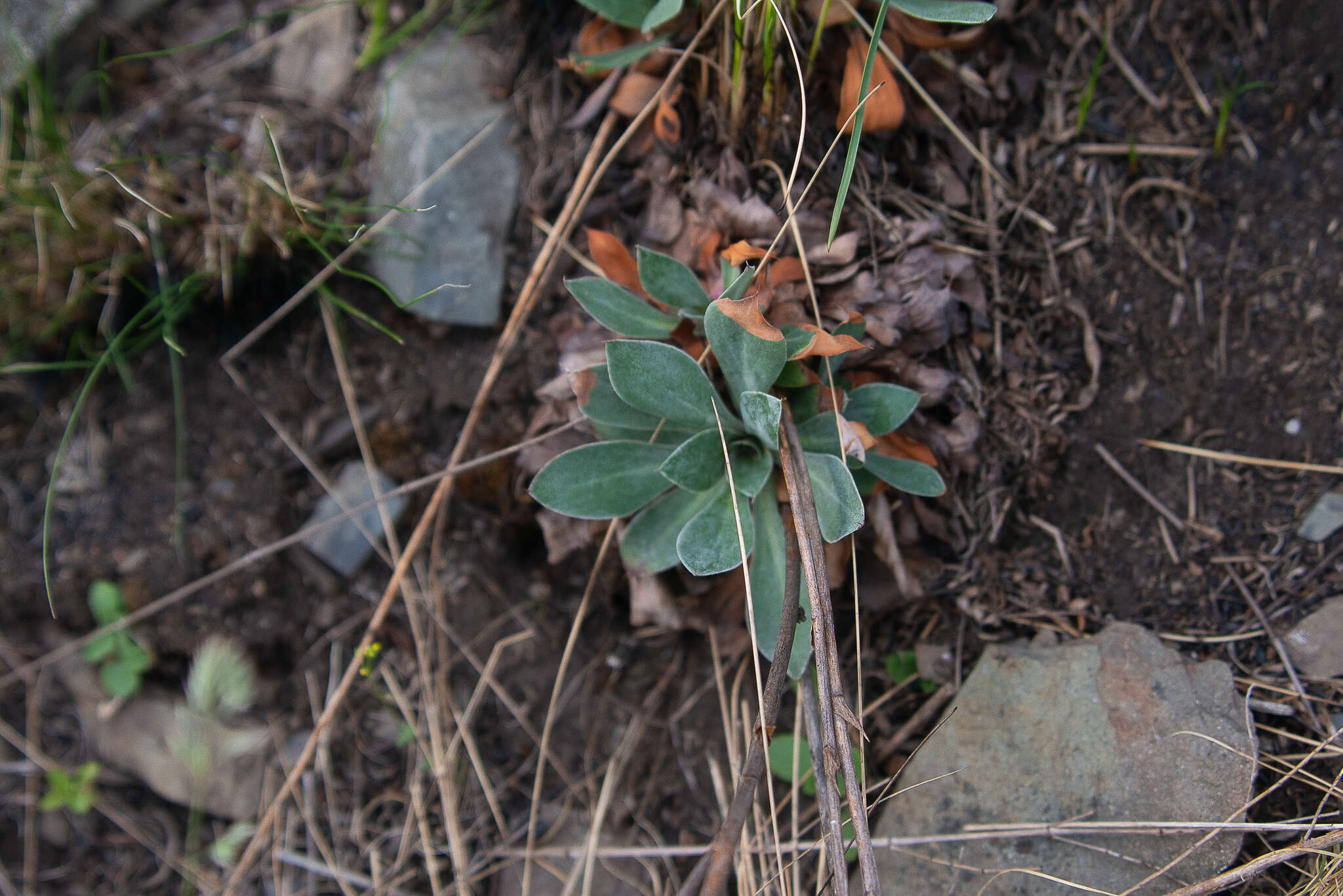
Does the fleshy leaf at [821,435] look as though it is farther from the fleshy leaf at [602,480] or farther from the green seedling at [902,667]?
the green seedling at [902,667]

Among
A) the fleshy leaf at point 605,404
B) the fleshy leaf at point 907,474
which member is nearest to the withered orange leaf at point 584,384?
the fleshy leaf at point 605,404

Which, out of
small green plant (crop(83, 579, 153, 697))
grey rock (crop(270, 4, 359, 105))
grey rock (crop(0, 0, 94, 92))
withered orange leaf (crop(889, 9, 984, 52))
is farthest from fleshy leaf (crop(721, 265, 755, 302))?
grey rock (crop(0, 0, 94, 92))

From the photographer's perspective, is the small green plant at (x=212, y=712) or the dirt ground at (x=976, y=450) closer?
the dirt ground at (x=976, y=450)

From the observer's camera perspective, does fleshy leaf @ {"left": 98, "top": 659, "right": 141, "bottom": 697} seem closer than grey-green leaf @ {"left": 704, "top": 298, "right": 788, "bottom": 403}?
No

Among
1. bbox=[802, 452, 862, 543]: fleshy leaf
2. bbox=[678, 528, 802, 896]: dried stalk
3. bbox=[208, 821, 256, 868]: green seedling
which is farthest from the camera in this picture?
bbox=[208, 821, 256, 868]: green seedling

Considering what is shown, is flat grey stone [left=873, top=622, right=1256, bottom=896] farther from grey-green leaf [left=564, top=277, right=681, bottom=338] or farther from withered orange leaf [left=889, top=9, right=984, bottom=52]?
Result: withered orange leaf [left=889, top=9, right=984, bottom=52]

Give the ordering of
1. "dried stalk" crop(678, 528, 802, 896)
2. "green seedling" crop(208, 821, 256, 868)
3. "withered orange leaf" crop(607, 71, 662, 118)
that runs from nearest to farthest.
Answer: "dried stalk" crop(678, 528, 802, 896) → "withered orange leaf" crop(607, 71, 662, 118) → "green seedling" crop(208, 821, 256, 868)

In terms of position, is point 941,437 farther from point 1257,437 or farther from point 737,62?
point 737,62
